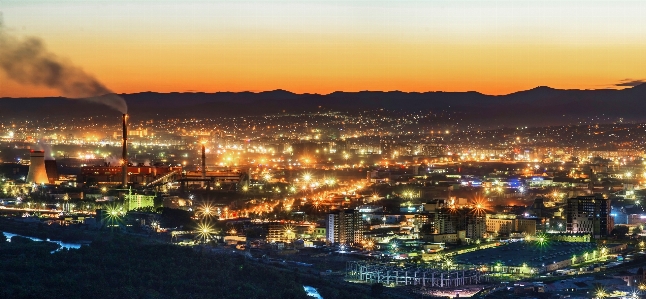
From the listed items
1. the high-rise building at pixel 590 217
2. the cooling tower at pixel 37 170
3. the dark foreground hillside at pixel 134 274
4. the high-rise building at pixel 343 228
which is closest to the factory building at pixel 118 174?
the cooling tower at pixel 37 170

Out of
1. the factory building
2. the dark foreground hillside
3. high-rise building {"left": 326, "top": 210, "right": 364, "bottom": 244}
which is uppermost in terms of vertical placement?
the factory building

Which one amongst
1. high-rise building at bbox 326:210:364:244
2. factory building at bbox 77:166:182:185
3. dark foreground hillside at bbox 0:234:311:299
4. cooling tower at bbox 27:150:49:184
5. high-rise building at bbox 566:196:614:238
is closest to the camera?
dark foreground hillside at bbox 0:234:311:299

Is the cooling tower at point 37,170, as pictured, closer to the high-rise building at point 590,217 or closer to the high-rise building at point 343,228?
the high-rise building at point 343,228

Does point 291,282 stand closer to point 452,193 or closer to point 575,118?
point 452,193

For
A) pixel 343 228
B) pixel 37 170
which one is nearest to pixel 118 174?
pixel 37 170

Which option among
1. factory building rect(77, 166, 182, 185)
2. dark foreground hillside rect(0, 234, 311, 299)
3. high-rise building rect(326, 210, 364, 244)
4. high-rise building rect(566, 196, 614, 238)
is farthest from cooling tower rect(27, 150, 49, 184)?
dark foreground hillside rect(0, 234, 311, 299)

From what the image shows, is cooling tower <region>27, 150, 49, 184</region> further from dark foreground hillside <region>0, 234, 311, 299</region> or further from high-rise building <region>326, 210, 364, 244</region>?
dark foreground hillside <region>0, 234, 311, 299</region>

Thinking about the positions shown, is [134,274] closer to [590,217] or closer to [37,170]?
[590,217]

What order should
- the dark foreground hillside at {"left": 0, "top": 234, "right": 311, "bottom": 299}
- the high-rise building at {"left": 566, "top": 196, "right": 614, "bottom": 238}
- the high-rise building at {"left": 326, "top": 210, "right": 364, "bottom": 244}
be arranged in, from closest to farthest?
the dark foreground hillside at {"left": 0, "top": 234, "right": 311, "bottom": 299} → the high-rise building at {"left": 326, "top": 210, "right": 364, "bottom": 244} → the high-rise building at {"left": 566, "top": 196, "right": 614, "bottom": 238}
